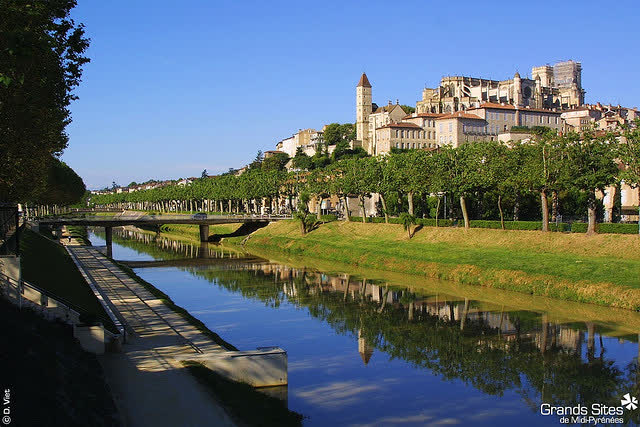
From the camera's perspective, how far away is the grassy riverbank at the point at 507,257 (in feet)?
121

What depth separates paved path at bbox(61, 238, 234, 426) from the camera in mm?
15883

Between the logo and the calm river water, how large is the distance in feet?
0.62

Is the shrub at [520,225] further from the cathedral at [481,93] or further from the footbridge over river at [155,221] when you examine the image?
the cathedral at [481,93]

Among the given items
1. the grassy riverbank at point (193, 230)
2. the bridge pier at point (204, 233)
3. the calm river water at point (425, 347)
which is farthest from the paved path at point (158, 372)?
the grassy riverbank at point (193, 230)

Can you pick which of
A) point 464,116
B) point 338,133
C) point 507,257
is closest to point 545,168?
point 507,257

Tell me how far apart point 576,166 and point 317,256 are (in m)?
29.6

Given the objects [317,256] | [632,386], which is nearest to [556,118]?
[317,256]

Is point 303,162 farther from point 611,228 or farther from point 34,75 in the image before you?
point 34,75

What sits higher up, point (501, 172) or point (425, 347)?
point (501, 172)

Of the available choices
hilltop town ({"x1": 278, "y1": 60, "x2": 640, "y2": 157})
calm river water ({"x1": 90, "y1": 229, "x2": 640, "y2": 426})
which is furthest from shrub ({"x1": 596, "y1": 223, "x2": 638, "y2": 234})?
hilltop town ({"x1": 278, "y1": 60, "x2": 640, "y2": 157})

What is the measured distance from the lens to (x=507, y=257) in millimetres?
46438

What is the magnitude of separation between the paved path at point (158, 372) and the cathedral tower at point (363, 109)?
147 m

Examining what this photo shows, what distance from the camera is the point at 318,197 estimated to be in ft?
302

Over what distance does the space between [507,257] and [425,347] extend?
20.9 m
